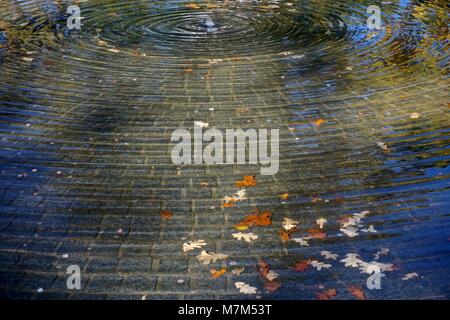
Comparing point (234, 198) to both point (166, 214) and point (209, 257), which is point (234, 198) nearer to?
point (166, 214)

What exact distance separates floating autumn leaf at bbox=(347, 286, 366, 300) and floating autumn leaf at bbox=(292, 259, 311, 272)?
500mm

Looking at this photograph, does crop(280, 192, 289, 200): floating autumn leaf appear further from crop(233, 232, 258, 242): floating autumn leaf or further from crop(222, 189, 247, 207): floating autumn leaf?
crop(233, 232, 258, 242): floating autumn leaf

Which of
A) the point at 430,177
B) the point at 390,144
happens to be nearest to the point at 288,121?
the point at 390,144

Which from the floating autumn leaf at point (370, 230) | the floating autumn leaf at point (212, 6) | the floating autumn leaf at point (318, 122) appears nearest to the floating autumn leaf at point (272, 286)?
the floating autumn leaf at point (370, 230)

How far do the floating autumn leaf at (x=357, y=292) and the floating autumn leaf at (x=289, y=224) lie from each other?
115 cm

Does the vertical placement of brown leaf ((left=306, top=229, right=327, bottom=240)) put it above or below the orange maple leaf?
above

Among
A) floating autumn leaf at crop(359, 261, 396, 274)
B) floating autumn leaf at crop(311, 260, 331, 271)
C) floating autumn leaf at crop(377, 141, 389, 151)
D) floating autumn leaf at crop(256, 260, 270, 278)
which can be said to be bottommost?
floating autumn leaf at crop(256, 260, 270, 278)

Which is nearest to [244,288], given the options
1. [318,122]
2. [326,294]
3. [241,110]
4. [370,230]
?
[326,294]

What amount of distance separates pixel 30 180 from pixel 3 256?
5.23 feet

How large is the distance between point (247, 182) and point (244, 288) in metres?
2.14

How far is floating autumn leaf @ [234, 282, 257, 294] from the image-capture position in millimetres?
5164

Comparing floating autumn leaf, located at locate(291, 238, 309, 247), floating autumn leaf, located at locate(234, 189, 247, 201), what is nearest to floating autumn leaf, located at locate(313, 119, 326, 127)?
floating autumn leaf, located at locate(234, 189, 247, 201)

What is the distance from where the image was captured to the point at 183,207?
661cm

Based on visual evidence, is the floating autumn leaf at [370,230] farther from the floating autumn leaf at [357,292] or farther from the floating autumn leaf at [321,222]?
the floating autumn leaf at [357,292]
